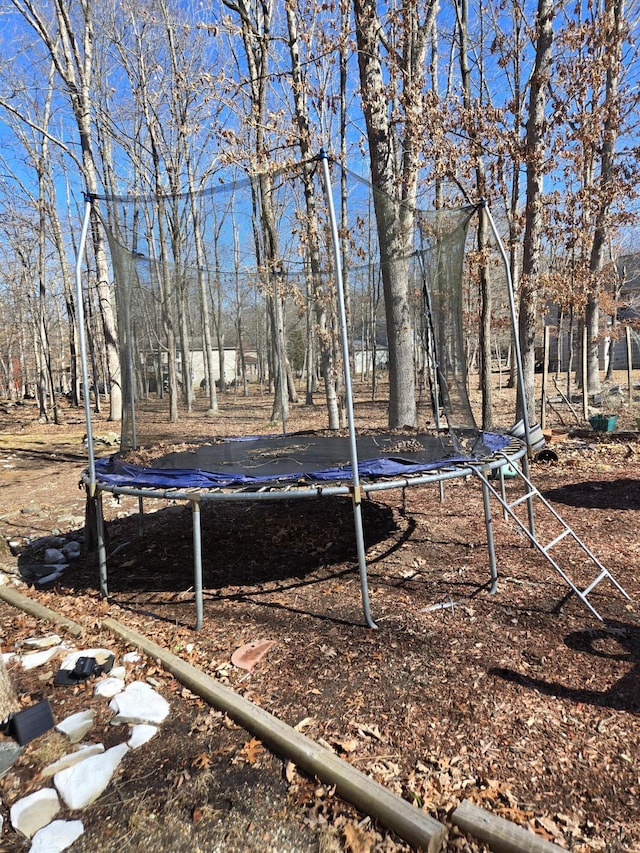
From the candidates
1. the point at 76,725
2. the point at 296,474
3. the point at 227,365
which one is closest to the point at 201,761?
the point at 76,725

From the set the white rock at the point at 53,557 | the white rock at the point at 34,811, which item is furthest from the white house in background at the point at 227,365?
the white rock at the point at 34,811

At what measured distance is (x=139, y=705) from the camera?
2334mm

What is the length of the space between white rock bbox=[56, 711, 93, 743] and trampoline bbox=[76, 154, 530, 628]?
0.87m

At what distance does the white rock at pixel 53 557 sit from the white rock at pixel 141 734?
2.57 m

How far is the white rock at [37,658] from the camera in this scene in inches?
107

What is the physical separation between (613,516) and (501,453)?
1.74 metres

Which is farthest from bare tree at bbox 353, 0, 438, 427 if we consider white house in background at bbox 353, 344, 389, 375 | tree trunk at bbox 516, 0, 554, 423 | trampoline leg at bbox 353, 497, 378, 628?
trampoline leg at bbox 353, 497, 378, 628

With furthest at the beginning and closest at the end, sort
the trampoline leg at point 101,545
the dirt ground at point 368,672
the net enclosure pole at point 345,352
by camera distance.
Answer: the trampoline leg at point 101,545 → the net enclosure pole at point 345,352 → the dirt ground at point 368,672

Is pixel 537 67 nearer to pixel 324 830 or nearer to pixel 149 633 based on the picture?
pixel 149 633

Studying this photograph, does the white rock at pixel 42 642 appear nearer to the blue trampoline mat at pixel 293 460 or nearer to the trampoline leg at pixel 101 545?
the trampoline leg at pixel 101 545

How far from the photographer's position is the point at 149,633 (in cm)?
309

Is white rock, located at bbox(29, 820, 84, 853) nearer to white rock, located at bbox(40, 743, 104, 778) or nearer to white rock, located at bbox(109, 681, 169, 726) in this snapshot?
white rock, located at bbox(40, 743, 104, 778)

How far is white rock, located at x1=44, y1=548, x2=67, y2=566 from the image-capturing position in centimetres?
439

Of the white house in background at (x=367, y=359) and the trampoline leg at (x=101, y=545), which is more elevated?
the white house in background at (x=367, y=359)
